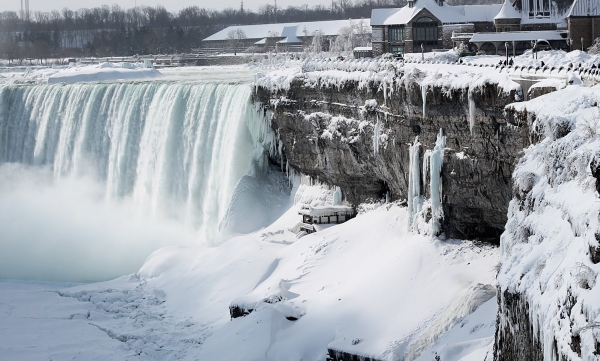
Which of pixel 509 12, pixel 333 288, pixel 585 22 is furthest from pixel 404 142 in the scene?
pixel 509 12

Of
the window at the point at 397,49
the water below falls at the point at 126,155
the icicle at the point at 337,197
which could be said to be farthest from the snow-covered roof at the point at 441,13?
Result: the icicle at the point at 337,197

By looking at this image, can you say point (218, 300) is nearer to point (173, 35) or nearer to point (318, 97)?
point (318, 97)

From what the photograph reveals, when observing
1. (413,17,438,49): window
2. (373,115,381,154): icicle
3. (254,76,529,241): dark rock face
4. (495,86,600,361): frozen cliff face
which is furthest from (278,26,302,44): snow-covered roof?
(495,86,600,361): frozen cliff face

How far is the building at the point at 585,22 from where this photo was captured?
109ft

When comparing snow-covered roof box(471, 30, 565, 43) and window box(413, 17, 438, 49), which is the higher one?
window box(413, 17, 438, 49)

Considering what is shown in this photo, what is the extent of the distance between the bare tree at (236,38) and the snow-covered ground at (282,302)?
213 ft

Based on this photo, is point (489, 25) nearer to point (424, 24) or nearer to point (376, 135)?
point (424, 24)

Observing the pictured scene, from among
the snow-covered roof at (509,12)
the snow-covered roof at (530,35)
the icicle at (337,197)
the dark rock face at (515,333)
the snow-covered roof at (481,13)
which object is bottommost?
the icicle at (337,197)

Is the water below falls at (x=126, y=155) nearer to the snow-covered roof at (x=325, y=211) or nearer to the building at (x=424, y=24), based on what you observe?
the snow-covered roof at (x=325, y=211)

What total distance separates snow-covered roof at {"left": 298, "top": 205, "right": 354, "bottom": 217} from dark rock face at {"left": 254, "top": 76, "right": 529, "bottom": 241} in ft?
2.33

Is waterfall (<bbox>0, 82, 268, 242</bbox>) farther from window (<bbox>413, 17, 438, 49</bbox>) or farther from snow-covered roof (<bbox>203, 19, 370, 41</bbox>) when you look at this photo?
snow-covered roof (<bbox>203, 19, 370, 41</bbox>)

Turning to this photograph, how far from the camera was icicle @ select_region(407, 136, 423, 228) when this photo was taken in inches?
1027

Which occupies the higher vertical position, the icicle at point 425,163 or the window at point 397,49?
the window at point 397,49

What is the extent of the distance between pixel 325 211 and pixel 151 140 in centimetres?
1092
